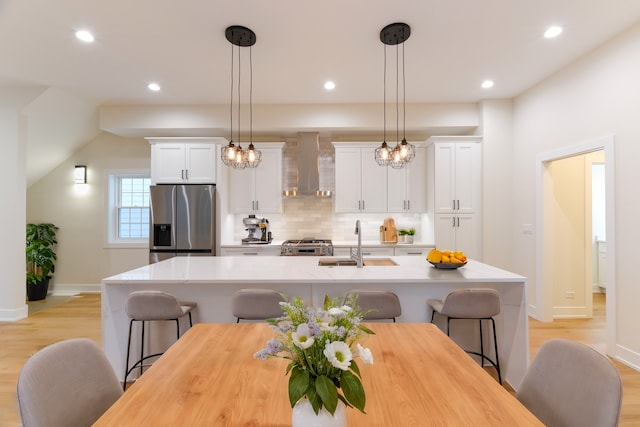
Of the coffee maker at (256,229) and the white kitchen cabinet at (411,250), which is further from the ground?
the coffee maker at (256,229)

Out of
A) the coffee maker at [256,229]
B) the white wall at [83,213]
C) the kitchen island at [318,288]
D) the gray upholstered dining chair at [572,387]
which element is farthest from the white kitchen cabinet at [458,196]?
the white wall at [83,213]

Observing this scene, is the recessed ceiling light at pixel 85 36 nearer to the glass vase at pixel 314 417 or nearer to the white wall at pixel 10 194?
the white wall at pixel 10 194

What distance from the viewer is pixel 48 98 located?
14.4 ft

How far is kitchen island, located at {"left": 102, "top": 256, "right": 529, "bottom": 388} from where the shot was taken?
2504mm

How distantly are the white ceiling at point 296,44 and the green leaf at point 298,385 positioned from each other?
2637 millimetres

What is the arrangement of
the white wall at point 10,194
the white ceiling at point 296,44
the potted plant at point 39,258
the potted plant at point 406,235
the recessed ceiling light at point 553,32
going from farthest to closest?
the potted plant at point 39,258 → the potted plant at point 406,235 → the white wall at point 10,194 → the recessed ceiling light at point 553,32 → the white ceiling at point 296,44

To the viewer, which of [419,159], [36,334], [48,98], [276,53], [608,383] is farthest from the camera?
[419,159]

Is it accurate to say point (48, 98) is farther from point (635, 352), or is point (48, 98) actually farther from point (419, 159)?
point (635, 352)

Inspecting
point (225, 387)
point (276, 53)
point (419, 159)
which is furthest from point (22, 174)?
point (419, 159)

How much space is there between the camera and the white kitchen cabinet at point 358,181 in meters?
5.27

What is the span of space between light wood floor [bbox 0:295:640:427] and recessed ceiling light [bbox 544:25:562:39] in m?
2.92

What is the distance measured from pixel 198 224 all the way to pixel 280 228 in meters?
1.37

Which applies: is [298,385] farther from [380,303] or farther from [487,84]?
[487,84]

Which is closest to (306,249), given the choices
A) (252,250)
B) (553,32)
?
(252,250)
